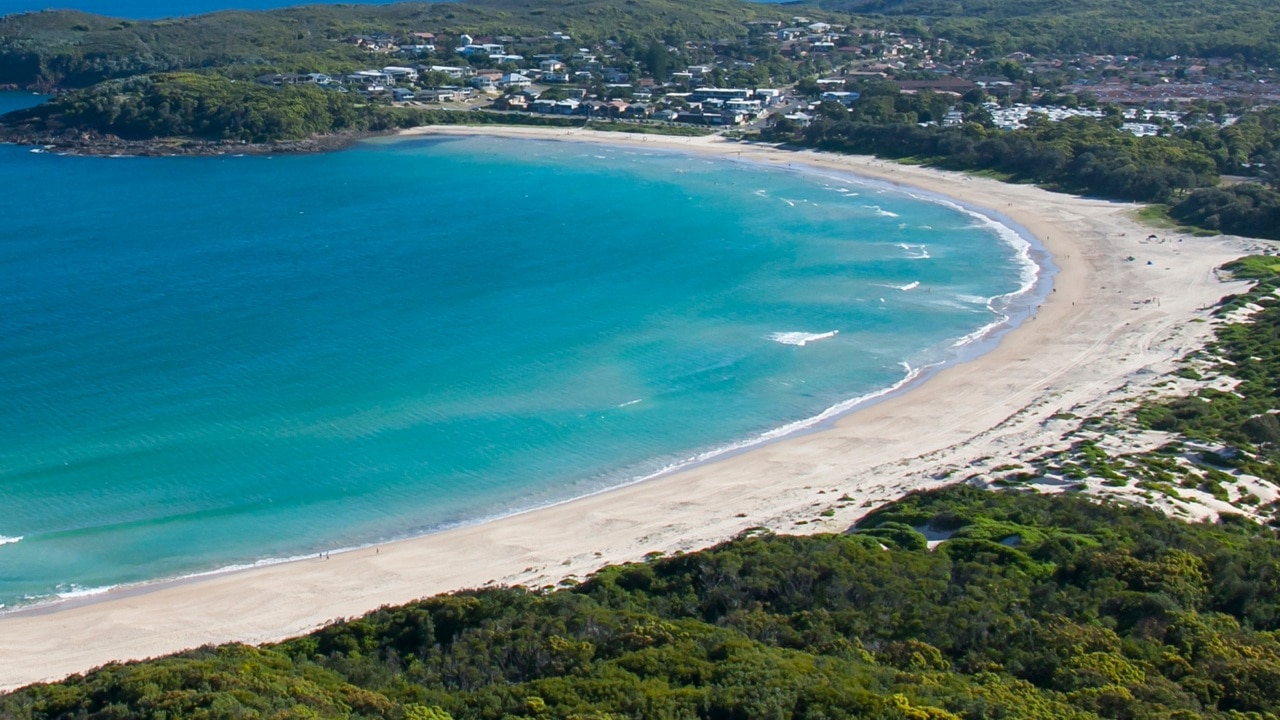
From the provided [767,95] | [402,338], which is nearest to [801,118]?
[767,95]

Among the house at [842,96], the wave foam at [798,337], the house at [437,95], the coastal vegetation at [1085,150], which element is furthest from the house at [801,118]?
the wave foam at [798,337]

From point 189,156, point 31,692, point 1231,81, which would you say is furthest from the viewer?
point 1231,81

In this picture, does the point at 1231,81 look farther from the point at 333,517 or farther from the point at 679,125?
the point at 333,517

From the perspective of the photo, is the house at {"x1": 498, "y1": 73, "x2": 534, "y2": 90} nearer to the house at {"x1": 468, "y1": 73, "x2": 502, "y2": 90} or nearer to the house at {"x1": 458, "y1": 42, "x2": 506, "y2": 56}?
the house at {"x1": 468, "y1": 73, "x2": 502, "y2": 90}

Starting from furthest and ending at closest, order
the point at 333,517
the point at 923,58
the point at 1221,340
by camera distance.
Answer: the point at 923,58 < the point at 1221,340 < the point at 333,517

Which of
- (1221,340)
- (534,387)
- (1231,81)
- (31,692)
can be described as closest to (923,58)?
(1231,81)

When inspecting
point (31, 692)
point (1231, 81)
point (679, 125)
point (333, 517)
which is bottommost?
point (333, 517)

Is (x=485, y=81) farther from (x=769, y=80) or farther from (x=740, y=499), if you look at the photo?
(x=740, y=499)
